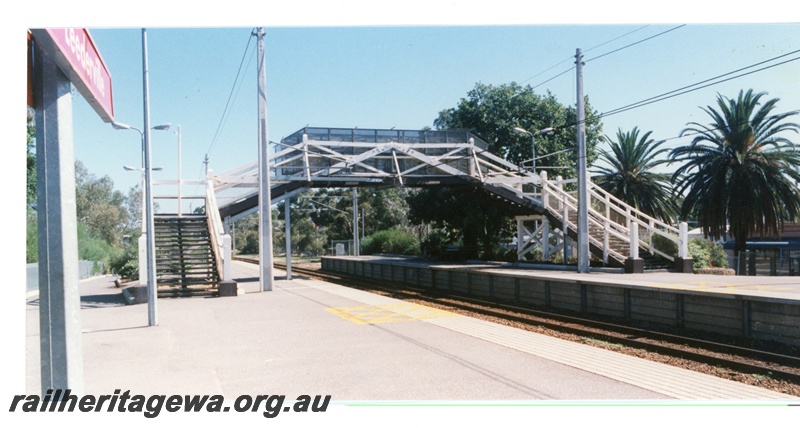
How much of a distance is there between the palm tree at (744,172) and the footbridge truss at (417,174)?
8.68 feet

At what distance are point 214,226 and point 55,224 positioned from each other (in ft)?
50.7

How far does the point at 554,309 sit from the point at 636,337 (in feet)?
17.6

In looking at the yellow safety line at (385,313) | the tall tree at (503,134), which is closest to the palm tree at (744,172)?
the tall tree at (503,134)

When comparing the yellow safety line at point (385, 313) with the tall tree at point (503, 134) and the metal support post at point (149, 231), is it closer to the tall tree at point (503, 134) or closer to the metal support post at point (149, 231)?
the metal support post at point (149, 231)

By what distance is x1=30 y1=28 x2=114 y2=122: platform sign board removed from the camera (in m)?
4.61

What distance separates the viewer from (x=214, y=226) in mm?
20000

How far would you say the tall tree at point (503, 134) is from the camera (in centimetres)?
2678

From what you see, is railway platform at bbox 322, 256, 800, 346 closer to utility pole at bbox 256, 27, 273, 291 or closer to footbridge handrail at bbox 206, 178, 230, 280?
utility pole at bbox 256, 27, 273, 291

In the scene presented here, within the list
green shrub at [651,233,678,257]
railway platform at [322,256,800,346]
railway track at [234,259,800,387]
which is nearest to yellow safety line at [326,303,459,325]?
railway track at [234,259,800,387]

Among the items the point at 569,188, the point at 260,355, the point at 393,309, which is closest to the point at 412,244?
the point at 569,188

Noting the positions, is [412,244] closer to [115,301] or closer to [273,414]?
[115,301]

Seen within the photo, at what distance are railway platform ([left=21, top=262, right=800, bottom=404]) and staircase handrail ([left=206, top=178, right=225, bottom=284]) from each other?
562 centimetres

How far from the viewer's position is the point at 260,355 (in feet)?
28.1

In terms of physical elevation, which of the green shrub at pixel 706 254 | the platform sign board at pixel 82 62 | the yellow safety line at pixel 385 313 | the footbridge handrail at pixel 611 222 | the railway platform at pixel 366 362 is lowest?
the yellow safety line at pixel 385 313
